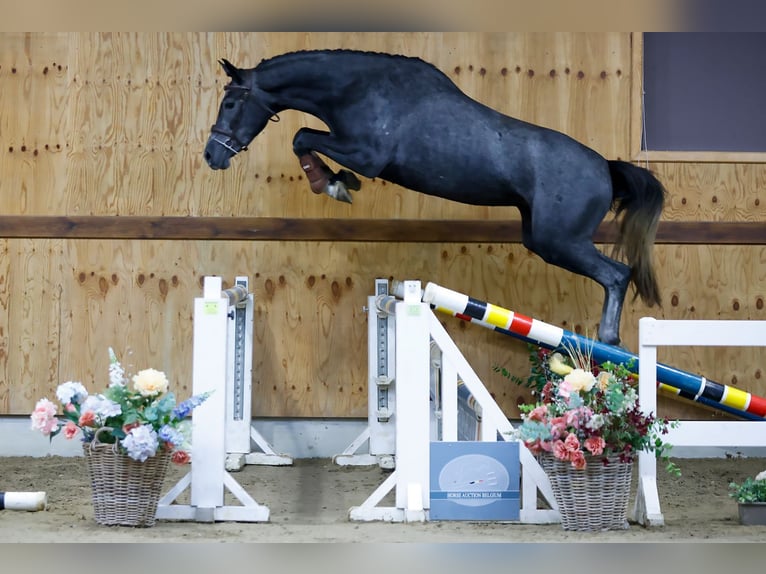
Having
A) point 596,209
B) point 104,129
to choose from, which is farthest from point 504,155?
point 104,129

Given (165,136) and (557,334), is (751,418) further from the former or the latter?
(165,136)

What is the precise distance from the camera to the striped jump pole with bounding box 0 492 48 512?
330 cm

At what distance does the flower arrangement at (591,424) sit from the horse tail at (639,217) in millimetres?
1165

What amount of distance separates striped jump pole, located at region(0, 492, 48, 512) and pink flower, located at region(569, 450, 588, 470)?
1.84 metres

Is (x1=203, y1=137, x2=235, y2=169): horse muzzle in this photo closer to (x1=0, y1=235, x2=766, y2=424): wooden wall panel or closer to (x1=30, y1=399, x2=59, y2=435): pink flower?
(x1=0, y1=235, x2=766, y2=424): wooden wall panel

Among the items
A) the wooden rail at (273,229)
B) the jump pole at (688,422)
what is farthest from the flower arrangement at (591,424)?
the wooden rail at (273,229)

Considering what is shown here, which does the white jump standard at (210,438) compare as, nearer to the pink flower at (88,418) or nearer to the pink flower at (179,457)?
the pink flower at (179,457)

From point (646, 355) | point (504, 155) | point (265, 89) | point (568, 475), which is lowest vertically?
point (568, 475)

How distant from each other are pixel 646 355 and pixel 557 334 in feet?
2.75

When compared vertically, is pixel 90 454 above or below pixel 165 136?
below

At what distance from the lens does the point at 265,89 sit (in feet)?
13.7

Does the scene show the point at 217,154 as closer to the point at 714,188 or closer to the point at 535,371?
the point at 535,371

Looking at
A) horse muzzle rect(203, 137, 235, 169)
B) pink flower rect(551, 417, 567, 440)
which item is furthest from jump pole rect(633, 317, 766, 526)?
horse muzzle rect(203, 137, 235, 169)

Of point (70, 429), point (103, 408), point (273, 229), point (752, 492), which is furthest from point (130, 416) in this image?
point (752, 492)
